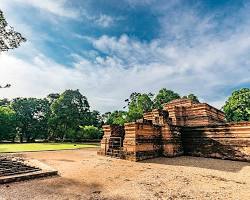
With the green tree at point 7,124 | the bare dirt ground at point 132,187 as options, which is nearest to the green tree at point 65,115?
the green tree at point 7,124

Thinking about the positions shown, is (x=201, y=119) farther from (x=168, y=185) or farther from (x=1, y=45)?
(x=1, y=45)

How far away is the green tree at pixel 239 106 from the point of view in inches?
1486

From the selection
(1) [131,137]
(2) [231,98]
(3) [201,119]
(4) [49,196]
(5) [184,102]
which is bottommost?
(4) [49,196]

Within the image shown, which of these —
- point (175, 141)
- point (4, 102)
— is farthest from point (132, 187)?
point (4, 102)

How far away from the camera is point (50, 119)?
42844mm

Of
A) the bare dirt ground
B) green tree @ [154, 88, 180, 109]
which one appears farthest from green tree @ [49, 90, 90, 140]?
the bare dirt ground

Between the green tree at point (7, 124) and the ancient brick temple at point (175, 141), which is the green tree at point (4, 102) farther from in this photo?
the ancient brick temple at point (175, 141)

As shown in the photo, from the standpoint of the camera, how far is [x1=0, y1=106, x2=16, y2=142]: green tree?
3991 cm

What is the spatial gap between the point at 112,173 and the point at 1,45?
11731 millimetres

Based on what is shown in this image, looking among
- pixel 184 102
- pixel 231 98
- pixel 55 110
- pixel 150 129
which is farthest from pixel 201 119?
pixel 55 110

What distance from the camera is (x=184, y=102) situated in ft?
82.1

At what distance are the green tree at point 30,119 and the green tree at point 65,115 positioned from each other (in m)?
3.58

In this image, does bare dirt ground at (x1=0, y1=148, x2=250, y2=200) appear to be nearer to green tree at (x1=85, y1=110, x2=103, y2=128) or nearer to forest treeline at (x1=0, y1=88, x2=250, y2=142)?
forest treeline at (x1=0, y1=88, x2=250, y2=142)

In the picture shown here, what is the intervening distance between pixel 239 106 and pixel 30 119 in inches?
1820
